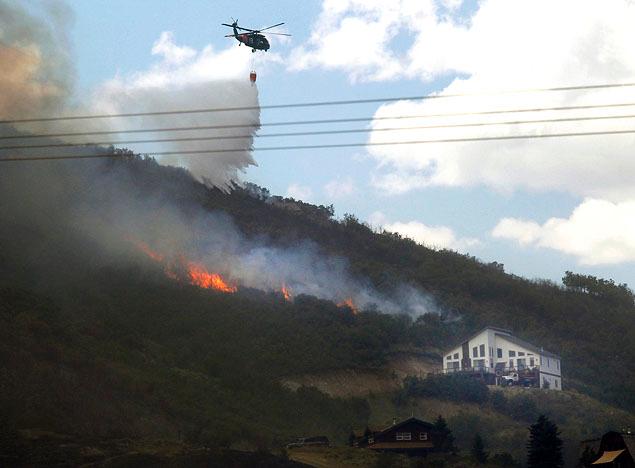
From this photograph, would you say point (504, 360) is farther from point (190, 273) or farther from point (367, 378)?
point (190, 273)

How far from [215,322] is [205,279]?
15879 mm

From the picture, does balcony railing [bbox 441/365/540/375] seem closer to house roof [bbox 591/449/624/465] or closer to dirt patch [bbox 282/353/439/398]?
dirt patch [bbox 282/353/439/398]

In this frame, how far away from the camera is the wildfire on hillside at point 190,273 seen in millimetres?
133000

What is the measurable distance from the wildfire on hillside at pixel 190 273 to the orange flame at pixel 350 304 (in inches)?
652

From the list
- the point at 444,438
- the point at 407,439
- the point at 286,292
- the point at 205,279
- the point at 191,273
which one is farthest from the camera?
the point at 286,292

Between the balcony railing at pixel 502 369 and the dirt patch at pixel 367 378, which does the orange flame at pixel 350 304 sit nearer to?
the dirt patch at pixel 367 378

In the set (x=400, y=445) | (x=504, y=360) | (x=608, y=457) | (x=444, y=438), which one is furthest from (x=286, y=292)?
(x=608, y=457)

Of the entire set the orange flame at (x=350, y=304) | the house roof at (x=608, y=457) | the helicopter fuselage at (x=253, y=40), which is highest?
the helicopter fuselage at (x=253, y=40)

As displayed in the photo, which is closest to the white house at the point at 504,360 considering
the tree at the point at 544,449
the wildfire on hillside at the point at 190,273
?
the tree at the point at 544,449

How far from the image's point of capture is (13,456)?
72.3 m

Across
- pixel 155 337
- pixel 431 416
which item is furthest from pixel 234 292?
pixel 431 416

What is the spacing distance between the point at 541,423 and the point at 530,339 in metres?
58.6

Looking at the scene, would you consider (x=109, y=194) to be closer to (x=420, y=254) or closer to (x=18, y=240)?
(x=18, y=240)

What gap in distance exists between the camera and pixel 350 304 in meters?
143
